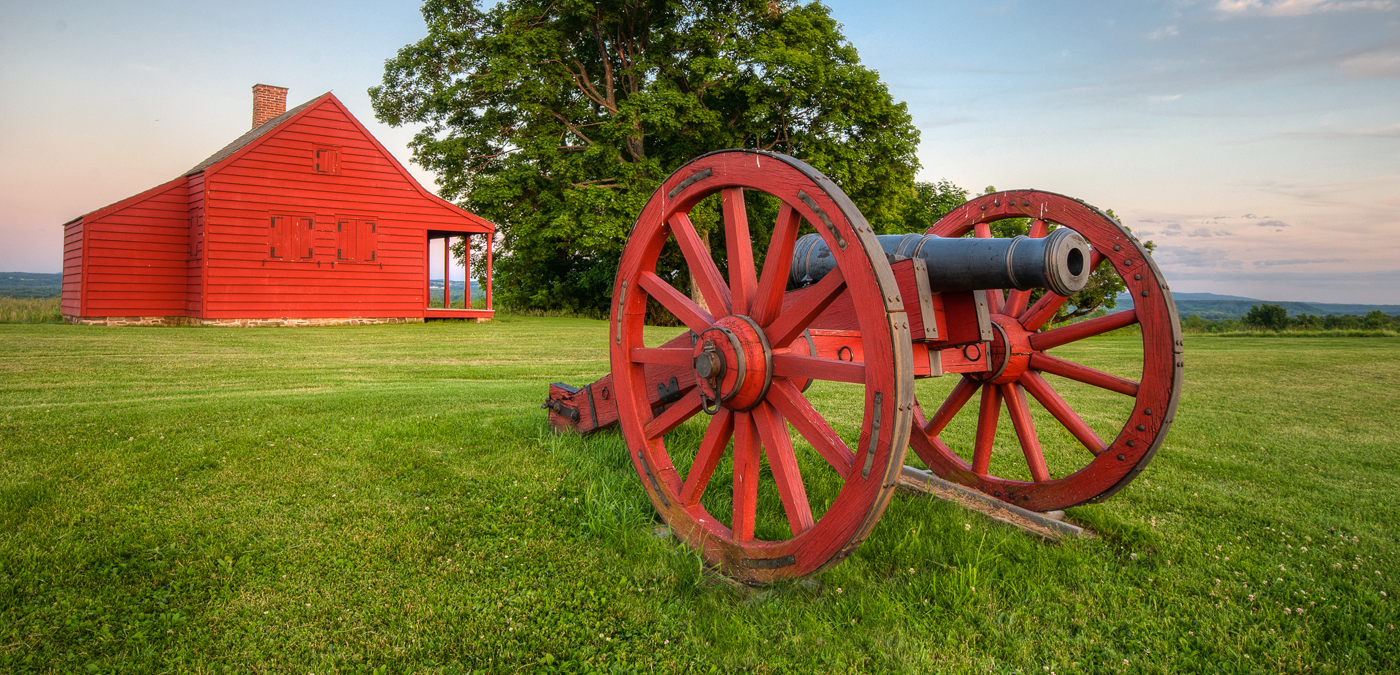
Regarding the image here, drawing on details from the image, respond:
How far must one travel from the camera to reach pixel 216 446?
4613mm

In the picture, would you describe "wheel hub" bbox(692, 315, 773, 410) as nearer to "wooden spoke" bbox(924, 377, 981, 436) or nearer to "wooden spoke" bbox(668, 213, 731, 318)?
"wooden spoke" bbox(668, 213, 731, 318)

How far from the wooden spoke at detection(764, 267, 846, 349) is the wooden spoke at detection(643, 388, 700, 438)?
1.98ft

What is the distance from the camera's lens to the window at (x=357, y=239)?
1944 centimetres

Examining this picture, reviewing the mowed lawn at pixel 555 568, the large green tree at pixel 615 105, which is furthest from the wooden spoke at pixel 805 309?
the large green tree at pixel 615 105

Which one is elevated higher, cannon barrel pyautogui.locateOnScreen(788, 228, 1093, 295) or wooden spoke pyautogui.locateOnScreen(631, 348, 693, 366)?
cannon barrel pyautogui.locateOnScreen(788, 228, 1093, 295)

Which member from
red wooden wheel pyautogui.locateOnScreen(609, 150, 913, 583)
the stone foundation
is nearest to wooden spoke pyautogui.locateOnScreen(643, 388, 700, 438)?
red wooden wheel pyautogui.locateOnScreen(609, 150, 913, 583)

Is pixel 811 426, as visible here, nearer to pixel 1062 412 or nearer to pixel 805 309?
pixel 805 309

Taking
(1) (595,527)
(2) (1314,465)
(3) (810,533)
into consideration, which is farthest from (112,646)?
(2) (1314,465)

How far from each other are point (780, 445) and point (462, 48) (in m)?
23.4

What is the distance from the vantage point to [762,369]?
2.80 meters

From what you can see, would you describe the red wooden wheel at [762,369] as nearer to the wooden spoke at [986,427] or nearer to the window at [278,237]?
the wooden spoke at [986,427]

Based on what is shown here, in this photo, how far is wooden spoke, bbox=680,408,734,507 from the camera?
10.1ft

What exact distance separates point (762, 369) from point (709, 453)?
1.76 ft

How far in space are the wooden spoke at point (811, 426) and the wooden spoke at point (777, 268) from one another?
29cm
